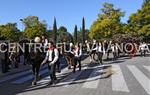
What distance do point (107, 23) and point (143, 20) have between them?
706 centimetres

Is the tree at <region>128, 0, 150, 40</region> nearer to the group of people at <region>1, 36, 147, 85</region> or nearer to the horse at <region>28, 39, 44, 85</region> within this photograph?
the group of people at <region>1, 36, 147, 85</region>

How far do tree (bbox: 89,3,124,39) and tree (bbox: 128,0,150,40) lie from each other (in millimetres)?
3377

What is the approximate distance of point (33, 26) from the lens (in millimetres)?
92562

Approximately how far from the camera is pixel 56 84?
45.1 feet

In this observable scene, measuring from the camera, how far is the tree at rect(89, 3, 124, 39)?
70938mm

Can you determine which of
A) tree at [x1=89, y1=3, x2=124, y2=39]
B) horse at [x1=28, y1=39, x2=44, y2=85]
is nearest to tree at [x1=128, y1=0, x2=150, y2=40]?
tree at [x1=89, y1=3, x2=124, y2=39]

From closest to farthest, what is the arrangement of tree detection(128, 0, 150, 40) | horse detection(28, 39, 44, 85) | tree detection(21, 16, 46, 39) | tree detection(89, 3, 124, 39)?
horse detection(28, 39, 44, 85) → tree detection(128, 0, 150, 40) → tree detection(89, 3, 124, 39) → tree detection(21, 16, 46, 39)

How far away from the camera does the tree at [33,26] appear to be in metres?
89.8

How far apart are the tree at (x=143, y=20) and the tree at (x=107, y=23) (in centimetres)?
338

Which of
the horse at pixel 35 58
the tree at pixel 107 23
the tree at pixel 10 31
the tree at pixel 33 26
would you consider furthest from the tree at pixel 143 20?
the horse at pixel 35 58

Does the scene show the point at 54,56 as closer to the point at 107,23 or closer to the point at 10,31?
the point at 107,23

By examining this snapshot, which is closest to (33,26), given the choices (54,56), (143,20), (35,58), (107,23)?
(107,23)

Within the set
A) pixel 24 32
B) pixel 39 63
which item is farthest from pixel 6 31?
pixel 39 63

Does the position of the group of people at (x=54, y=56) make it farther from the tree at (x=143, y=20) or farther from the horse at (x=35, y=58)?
the tree at (x=143, y=20)
